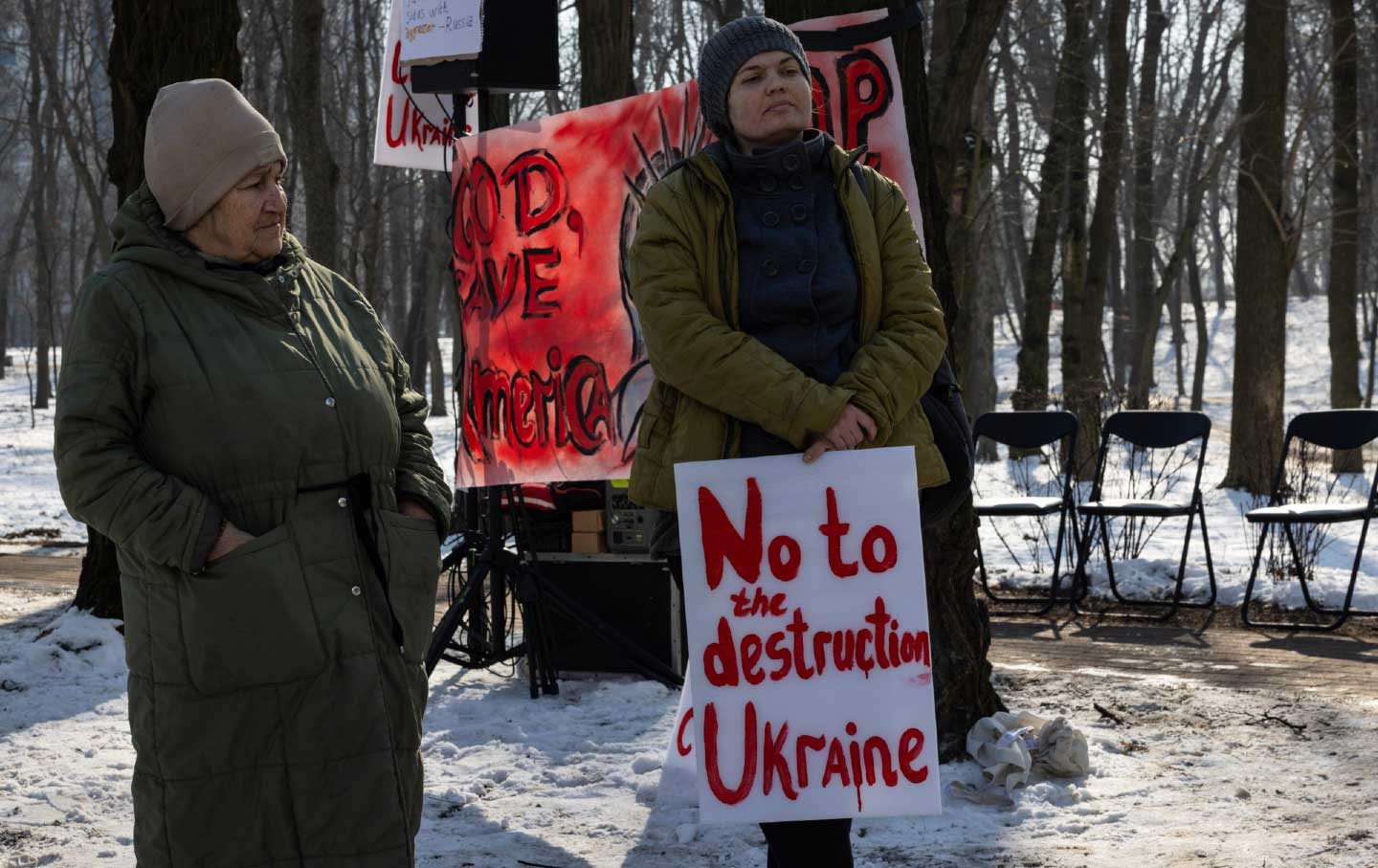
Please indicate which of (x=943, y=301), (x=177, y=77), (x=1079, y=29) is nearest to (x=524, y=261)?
(x=943, y=301)

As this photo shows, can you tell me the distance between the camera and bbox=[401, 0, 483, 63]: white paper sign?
5.95 metres

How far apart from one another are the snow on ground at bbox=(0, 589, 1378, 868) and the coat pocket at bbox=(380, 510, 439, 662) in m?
1.46

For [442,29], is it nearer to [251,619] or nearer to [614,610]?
[614,610]

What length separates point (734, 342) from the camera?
2859 millimetres

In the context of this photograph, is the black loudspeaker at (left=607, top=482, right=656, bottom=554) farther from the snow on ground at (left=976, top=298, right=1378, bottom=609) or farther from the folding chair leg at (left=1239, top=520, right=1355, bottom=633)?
the snow on ground at (left=976, top=298, right=1378, bottom=609)

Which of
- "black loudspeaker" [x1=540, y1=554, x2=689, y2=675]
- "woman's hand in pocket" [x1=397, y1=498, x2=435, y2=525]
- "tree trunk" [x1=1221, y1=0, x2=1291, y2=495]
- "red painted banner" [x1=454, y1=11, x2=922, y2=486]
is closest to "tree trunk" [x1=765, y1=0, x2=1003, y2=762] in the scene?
"red painted banner" [x1=454, y1=11, x2=922, y2=486]

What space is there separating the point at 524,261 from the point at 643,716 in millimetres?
1817

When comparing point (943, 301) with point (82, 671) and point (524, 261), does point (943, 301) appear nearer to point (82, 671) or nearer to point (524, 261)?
point (524, 261)

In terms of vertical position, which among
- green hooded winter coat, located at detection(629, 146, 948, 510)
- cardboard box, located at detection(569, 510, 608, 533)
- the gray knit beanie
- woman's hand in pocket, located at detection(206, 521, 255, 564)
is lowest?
cardboard box, located at detection(569, 510, 608, 533)

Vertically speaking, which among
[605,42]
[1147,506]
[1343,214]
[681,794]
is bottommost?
[681,794]

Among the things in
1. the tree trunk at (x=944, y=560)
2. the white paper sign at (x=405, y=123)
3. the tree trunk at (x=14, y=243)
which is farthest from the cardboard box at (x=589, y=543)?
the tree trunk at (x=14, y=243)

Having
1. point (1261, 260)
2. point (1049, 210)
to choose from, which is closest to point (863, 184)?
point (1261, 260)

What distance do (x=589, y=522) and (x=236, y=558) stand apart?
147 inches

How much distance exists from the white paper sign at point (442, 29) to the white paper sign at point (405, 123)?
33.9 inches
